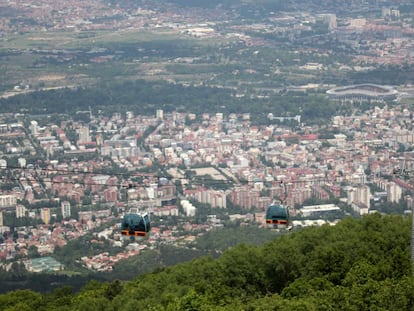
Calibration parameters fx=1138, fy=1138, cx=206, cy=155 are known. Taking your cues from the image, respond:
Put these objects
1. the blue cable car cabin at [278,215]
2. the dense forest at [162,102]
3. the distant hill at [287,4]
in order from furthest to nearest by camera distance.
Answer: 1. the distant hill at [287,4]
2. the dense forest at [162,102]
3. the blue cable car cabin at [278,215]

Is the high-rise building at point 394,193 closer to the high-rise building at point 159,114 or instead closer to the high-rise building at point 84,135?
the high-rise building at point 84,135

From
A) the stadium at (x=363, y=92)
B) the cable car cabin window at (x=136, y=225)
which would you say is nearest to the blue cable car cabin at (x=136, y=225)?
the cable car cabin window at (x=136, y=225)

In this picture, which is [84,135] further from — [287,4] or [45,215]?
[287,4]

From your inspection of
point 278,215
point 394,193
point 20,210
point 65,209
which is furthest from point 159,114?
point 278,215

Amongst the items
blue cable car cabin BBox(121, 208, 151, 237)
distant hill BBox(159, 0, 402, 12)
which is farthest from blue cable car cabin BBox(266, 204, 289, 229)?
distant hill BBox(159, 0, 402, 12)

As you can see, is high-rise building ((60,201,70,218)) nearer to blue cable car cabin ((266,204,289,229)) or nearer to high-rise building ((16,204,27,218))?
high-rise building ((16,204,27,218))

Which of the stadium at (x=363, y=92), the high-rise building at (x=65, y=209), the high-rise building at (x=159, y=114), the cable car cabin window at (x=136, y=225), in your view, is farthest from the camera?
the stadium at (x=363, y=92)

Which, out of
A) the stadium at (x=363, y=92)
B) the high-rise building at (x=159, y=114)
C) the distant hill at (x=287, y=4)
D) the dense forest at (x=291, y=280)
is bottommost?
the stadium at (x=363, y=92)
